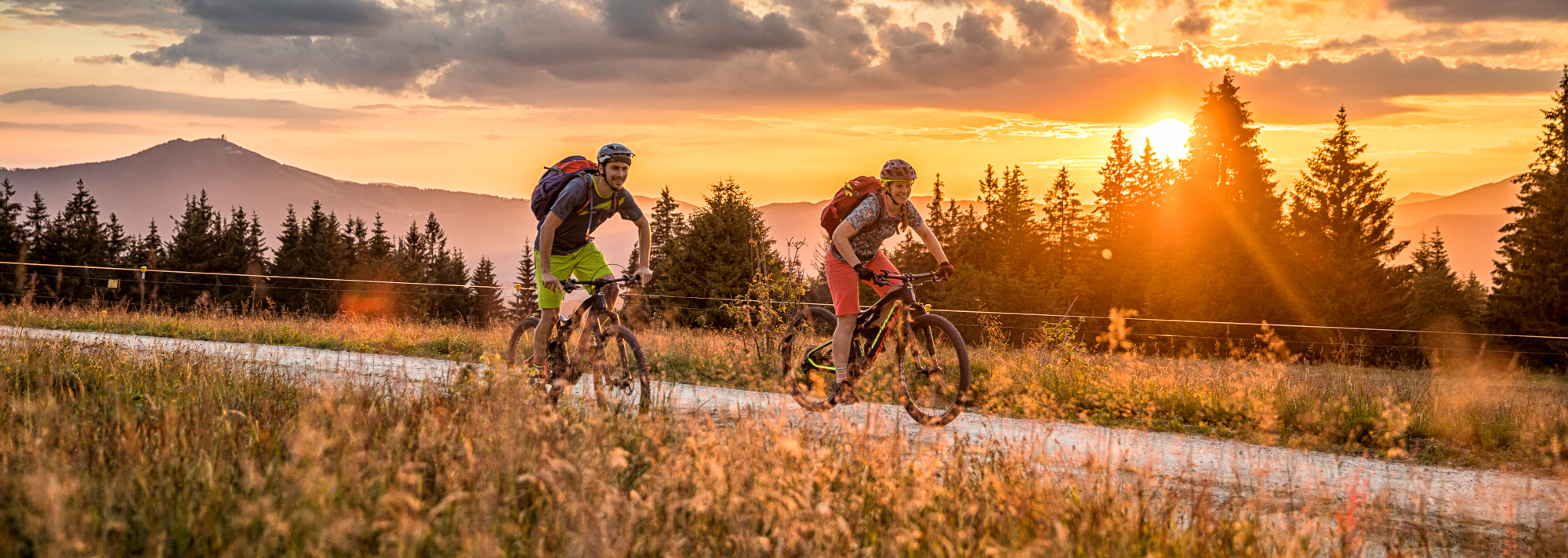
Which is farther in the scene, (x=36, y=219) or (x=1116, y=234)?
(x=36, y=219)

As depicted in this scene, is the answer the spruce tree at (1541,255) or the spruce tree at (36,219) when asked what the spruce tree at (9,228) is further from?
the spruce tree at (1541,255)

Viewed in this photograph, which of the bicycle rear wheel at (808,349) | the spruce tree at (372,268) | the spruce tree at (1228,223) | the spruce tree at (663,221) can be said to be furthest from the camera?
the spruce tree at (372,268)

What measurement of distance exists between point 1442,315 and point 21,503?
53359mm

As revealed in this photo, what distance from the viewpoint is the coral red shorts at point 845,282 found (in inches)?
278

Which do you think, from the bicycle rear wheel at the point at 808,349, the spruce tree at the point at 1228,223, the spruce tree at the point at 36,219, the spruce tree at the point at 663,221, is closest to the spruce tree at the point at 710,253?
the spruce tree at the point at 663,221

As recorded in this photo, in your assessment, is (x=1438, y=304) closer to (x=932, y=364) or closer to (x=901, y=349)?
(x=932, y=364)

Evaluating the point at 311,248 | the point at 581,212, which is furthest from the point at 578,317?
the point at 311,248

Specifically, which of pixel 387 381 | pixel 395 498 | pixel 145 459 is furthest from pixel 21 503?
pixel 387 381

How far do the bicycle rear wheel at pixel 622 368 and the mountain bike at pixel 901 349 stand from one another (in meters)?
1.32

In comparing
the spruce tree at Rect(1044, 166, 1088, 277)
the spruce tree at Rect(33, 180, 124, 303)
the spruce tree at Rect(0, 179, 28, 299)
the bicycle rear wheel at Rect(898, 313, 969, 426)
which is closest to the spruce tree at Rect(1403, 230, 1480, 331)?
the spruce tree at Rect(1044, 166, 1088, 277)

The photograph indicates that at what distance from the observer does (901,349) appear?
280 inches

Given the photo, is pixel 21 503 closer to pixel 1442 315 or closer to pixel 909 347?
pixel 909 347

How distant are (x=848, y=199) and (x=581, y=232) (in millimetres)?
2124

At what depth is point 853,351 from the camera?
734 centimetres
